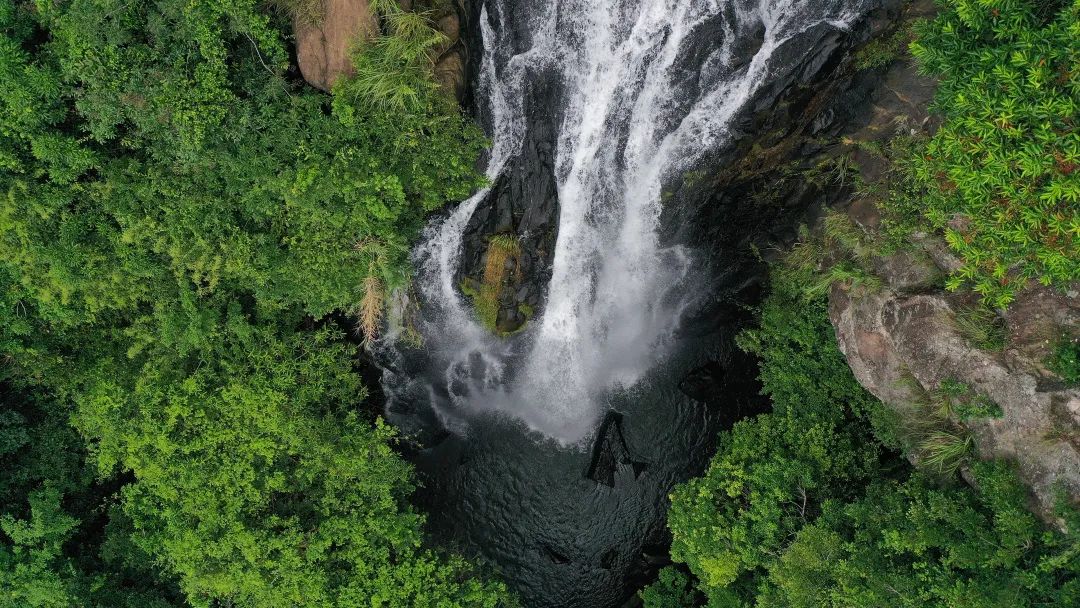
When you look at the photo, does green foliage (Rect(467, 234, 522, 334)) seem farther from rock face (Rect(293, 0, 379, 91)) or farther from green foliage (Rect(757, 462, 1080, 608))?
green foliage (Rect(757, 462, 1080, 608))

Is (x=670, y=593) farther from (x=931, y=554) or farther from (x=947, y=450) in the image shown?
(x=947, y=450)

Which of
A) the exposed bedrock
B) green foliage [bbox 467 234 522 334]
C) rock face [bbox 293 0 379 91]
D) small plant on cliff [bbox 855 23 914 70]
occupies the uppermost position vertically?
small plant on cliff [bbox 855 23 914 70]

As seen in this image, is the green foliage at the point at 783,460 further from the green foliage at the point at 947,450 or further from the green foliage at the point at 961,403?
the green foliage at the point at 961,403

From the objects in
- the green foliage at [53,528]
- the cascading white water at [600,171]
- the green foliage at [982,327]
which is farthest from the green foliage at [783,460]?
the green foliage at [53,528]

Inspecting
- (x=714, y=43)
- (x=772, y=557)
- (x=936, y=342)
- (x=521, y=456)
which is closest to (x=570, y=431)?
(x=521, y=456)

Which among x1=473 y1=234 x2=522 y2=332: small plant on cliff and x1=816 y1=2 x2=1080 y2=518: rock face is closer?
x1=816 y1=2 x2=1080 y2=518: rock face

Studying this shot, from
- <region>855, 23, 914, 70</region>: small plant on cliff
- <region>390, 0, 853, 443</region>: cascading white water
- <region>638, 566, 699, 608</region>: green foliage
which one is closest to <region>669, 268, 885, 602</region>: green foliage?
<region>638, 566, 699, 608</region>: green foliage

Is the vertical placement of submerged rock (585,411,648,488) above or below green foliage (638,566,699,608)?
above
